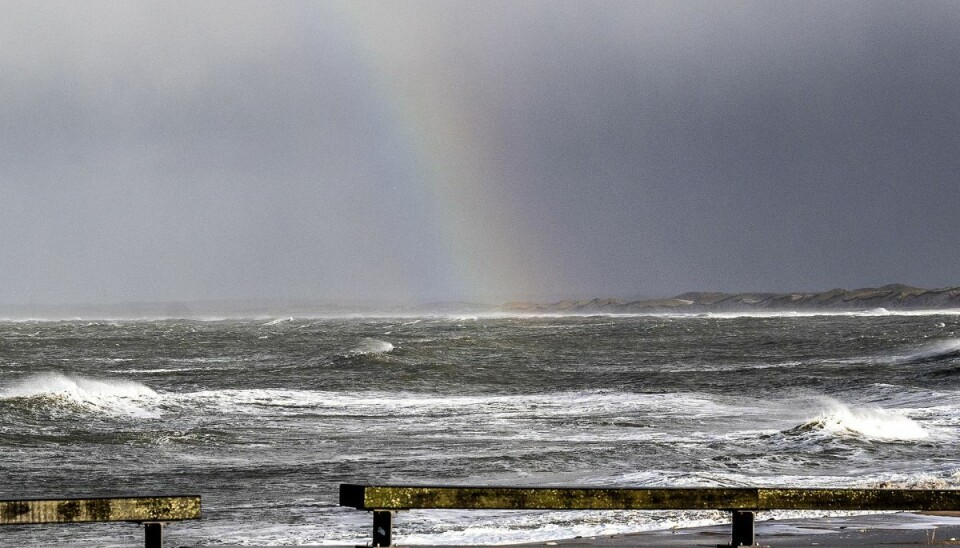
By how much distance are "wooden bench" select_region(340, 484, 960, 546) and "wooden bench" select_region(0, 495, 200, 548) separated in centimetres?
86

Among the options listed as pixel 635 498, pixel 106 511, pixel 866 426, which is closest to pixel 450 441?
pixel 866 426

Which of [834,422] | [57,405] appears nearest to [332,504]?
[834,422]

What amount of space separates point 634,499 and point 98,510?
277cm

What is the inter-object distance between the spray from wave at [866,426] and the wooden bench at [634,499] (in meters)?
11.9

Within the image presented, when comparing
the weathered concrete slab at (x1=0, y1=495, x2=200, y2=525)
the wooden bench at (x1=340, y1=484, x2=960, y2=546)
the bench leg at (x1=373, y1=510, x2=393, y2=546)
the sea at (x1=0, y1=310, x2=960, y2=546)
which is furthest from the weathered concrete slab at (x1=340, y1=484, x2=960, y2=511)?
the sea at (x1=0, y1=310, x2=960, y2=546)

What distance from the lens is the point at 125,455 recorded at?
1812cm

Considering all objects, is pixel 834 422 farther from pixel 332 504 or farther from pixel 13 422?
pixel 13 422

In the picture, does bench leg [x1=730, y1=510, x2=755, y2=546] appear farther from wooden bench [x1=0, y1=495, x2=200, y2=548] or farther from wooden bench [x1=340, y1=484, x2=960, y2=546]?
wooden bench [x1=0, y1=495, x2=200, y2=548]

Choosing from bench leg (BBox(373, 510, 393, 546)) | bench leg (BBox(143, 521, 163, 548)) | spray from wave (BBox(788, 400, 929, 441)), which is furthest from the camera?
spray from wave (BBox(788, 400, 929, 441))

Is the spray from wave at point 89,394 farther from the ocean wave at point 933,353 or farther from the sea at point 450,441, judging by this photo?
the ocean wave at point 933,353

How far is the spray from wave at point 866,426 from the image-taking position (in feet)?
60.6

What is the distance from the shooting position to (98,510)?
573cm

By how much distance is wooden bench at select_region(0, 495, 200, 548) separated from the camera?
219 inches

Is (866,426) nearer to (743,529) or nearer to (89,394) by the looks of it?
(743,529)
